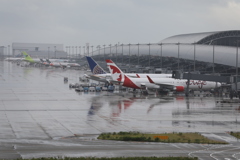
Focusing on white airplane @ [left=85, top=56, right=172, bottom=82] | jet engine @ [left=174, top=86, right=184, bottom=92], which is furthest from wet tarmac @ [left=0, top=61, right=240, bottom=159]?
white airplane @ [left=85, top=56, right=172, bottom=82]

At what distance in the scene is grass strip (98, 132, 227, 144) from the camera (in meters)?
30.3

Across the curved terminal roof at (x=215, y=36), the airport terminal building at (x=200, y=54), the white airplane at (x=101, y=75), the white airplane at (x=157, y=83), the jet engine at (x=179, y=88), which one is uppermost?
the curved terminal roof at (x=215, y=36)

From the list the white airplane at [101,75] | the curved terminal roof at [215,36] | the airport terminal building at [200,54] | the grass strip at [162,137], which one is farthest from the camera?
the curved terminal roof at [215,36]

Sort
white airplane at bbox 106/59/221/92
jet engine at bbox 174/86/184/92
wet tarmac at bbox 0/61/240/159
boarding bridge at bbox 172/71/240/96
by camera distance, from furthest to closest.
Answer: white airplane at bbox 106/59/221/92
jet engine at bbox 174/86/184/92
boarding bridge at bbox 172/71/240/96
wet tarmac at bbox 0/61/240/159

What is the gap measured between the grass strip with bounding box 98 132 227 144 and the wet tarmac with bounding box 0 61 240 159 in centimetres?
106

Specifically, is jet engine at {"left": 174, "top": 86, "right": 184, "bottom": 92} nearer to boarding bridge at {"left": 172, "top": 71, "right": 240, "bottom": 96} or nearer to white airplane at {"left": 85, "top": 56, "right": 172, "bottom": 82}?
boarding bridge at {"left": 172, "top": 71, "right": 240, "bottom": 96}

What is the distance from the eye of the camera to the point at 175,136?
32.2m

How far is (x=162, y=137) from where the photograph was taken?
31.6 metres

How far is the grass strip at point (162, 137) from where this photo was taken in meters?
30.3

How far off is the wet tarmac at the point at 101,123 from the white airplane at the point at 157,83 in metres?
8.13

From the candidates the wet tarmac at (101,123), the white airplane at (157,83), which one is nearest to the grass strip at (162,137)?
the wet tarmac at (101,123)

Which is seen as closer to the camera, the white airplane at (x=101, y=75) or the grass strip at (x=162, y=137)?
the grass strip at (x=162, y=137)

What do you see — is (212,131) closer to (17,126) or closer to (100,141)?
(100,141)

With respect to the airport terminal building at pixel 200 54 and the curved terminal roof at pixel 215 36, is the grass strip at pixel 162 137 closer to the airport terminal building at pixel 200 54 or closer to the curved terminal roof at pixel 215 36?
the airport terminal building at pixel 200 54
